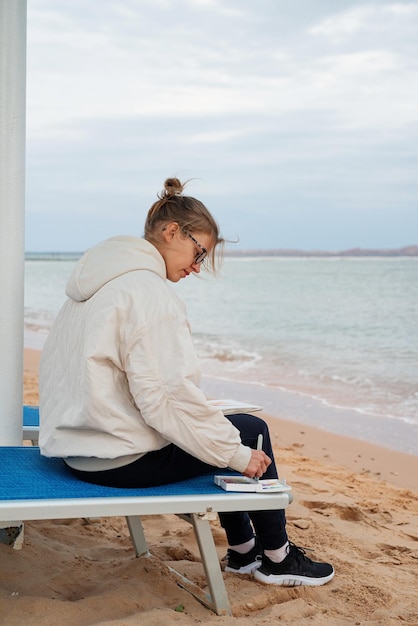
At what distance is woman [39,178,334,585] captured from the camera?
8.50 feet

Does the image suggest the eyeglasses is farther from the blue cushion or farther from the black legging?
the blue cushion

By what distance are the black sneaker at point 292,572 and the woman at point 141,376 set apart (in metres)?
0.02

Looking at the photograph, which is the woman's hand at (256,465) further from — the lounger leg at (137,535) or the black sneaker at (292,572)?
the lounger leg at (137,535)

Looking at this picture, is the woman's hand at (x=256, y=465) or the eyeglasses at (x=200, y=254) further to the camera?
the eyeglasses at (x=200, y=254)

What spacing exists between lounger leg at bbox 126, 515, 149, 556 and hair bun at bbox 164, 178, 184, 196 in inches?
54.6

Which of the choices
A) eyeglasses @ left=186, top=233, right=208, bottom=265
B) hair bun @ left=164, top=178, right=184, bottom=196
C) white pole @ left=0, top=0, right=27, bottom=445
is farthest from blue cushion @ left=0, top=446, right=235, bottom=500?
hair bun @ left=164, top=178, right=184, bottom=196

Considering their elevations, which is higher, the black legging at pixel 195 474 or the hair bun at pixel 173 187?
the hair bun at pixel 173 187

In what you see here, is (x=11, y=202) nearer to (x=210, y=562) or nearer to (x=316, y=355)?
(x=210, y=562)

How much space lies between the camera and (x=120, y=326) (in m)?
2.62

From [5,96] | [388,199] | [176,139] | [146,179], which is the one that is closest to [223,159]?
[176,139]

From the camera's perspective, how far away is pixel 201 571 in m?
3.25

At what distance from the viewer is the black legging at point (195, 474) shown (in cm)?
274

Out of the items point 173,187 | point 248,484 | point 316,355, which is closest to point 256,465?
point 248,484

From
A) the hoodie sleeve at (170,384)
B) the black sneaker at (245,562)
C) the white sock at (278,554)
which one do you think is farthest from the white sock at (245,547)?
the hoodie sleeve at (170,384)
